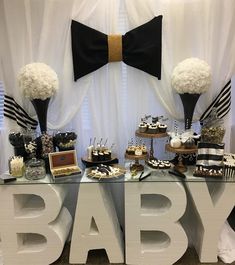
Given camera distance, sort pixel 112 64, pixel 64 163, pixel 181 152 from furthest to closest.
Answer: pixel 112 64 < pixel 64 163 < pixel 181 152

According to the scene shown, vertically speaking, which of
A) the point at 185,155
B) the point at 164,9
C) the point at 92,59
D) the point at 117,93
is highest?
the point at 164,9

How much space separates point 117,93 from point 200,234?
1241 mm

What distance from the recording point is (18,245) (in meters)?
1.91

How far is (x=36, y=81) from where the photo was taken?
6.11 ft

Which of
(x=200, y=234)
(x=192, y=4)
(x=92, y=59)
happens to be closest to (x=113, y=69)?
(x=92, y=59)

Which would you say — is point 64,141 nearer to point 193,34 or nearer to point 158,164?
point 158,164

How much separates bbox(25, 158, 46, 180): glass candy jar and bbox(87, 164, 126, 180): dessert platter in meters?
0.33

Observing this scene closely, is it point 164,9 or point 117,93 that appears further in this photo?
point 117,93

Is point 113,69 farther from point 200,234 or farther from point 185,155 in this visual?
point 200,234

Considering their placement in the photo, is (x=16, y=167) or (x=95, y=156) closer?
(x=16, y=167)

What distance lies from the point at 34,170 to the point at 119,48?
3.59 ft

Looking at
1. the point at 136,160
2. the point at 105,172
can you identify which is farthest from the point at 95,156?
the point at 136,160

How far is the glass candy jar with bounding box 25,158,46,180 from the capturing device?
184 cm

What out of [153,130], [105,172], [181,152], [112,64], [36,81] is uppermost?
[112,64]
